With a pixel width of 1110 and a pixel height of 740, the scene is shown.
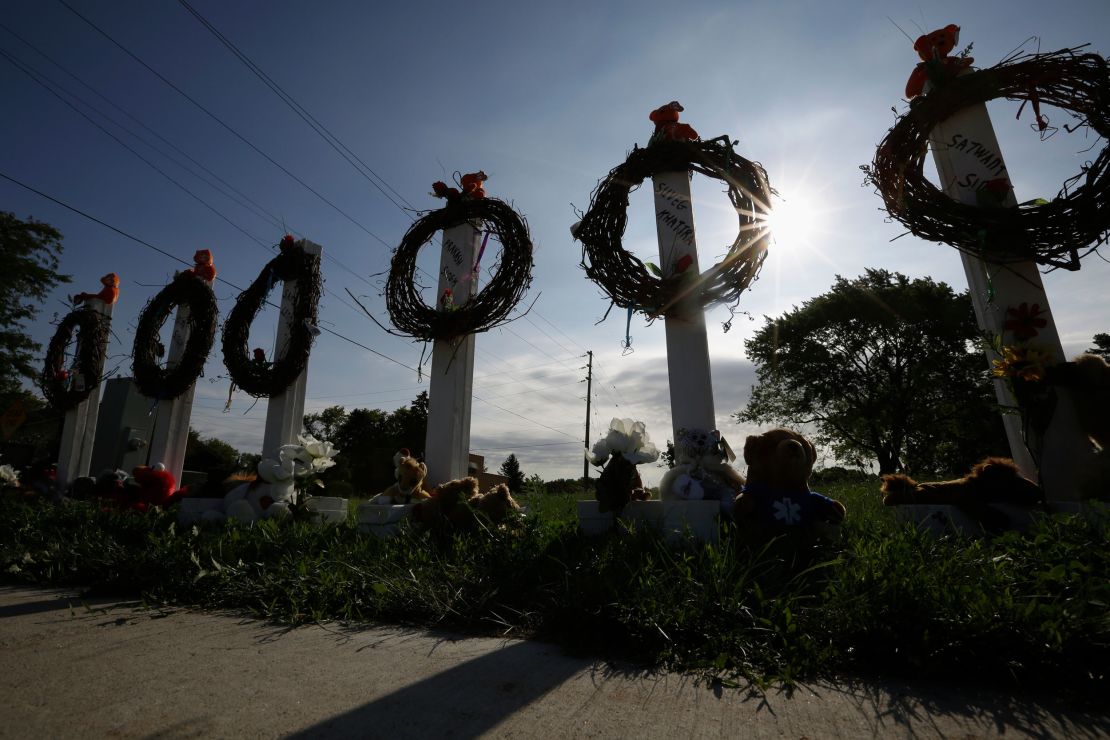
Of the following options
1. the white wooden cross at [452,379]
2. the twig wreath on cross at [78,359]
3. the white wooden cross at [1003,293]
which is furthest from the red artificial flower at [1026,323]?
the twig wreath on cross at [78,359]

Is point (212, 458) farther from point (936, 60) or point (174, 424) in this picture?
point (936, 60)

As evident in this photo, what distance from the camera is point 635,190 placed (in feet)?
13.8

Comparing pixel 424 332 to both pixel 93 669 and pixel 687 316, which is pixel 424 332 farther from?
pixel 93 669

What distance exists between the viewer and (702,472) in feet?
10.5

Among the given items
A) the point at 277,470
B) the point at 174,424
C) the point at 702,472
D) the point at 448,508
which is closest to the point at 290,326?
the point at 277,470

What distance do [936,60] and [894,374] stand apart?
12.3m

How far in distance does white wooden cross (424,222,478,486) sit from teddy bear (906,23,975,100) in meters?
3.68

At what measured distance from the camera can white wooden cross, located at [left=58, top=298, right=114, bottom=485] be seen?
21.8 ft

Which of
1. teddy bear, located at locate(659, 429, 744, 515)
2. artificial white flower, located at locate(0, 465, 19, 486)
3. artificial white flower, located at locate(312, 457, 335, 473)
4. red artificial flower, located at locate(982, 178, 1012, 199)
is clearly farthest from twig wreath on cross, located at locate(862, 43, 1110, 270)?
artificial white flower, located at locate(0, 465, 19, 486)

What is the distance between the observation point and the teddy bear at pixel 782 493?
8.57 feet

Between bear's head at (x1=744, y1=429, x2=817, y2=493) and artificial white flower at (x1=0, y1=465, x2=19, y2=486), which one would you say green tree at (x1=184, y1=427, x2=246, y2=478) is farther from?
bear's head at (x1=744, y1=429, x2=817, y2=493)

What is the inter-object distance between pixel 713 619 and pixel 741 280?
276 cm

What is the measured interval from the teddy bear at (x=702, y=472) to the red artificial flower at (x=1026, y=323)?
1.91m

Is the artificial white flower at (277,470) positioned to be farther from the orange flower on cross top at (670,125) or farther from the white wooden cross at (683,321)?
the orange flower on cross top at (670,125)
